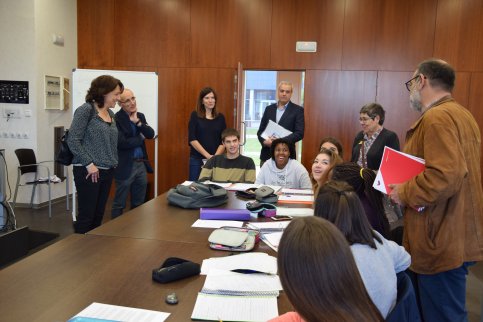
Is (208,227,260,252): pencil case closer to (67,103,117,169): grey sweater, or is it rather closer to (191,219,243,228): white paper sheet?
(191,219,243,228): white paper sheet

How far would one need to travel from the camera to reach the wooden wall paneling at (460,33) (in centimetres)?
542

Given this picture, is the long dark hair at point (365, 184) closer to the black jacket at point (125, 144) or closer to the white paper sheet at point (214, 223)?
the white paper sheet at point (214, 223)

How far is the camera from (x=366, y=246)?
137 centimetres

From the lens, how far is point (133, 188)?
4.12m

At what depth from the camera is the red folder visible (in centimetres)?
196

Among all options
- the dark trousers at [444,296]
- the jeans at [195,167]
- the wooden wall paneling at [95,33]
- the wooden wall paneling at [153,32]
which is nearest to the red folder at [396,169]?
the dark trousers at [444,296]

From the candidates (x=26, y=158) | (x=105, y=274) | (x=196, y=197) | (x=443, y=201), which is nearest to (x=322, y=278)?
(x=105, y=274)

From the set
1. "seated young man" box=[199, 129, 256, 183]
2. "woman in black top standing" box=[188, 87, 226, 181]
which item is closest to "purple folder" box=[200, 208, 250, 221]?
"seated young man" box=[199, 129, 256, 183]

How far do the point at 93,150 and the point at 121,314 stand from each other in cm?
212

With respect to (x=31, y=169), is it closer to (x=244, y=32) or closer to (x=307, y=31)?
(x=244, y=32)

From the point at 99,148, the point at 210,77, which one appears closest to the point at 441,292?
the point at 99,148

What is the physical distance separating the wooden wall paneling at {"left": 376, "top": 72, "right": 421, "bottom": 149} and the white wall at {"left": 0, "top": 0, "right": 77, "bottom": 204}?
4323 mm

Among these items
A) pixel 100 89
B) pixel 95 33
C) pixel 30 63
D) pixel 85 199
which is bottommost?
pixel 85 199

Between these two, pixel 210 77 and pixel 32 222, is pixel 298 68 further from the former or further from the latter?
pixel 32 222
